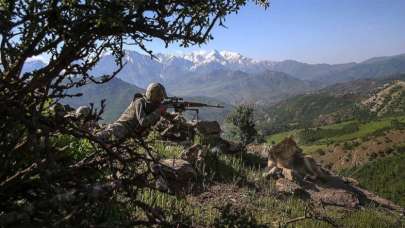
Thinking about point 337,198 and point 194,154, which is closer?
point 194,154

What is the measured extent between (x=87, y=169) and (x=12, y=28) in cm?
161

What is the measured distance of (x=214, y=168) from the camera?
11.4 metres

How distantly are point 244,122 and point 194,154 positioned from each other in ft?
85.3

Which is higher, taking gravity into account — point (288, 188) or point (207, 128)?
point (207, 128)

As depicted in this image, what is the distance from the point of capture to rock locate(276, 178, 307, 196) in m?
11.9

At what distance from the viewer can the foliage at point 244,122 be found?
119ft

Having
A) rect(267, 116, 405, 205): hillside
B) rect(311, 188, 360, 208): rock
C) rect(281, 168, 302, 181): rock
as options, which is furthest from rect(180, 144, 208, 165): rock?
rect(267, 116, 405, 205): hillside

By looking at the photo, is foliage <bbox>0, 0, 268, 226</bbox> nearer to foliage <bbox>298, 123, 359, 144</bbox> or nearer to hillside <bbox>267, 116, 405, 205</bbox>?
hillside <bbox>267, 116, 405, 205</bbox>

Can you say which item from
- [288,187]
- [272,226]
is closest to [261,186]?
[288,187]

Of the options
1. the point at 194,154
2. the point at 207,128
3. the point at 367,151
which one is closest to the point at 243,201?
the point at 194,154

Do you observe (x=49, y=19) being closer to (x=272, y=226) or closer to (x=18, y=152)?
(x=18, y=152)

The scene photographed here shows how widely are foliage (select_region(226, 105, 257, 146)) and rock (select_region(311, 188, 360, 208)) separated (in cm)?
2113

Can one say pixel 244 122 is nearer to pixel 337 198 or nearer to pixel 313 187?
pixel 313 187

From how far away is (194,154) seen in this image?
11.2m
